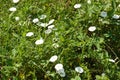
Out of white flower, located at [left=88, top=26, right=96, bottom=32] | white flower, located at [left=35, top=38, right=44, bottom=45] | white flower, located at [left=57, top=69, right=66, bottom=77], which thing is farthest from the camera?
white flower, located at [left=88, top=26, right=96, bottom=32]

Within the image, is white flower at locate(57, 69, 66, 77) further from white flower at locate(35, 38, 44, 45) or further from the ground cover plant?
white flower at locate(35, 38, 44, 45)

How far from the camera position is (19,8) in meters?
3.97

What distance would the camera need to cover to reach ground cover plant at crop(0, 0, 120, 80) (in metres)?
3.07

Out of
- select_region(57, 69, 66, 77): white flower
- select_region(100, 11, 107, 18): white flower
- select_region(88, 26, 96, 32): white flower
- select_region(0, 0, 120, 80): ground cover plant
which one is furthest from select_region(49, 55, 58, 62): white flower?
select_region(100, 11, 107, 18): white flower

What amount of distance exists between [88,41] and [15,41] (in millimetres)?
681

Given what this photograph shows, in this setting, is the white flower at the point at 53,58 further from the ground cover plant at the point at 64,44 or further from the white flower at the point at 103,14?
the white flower at the point at 103,14

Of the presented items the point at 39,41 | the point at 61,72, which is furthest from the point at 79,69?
the point at 39,41

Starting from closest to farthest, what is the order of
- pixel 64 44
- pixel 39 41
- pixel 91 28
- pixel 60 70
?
pixel 60 70
pixel 64 44
pixel 39 41
pixel 91 28

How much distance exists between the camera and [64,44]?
3156 mm

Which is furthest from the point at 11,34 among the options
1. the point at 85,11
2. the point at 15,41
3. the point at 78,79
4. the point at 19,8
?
the point at 78,79

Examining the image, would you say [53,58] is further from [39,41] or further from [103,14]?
[103,14]

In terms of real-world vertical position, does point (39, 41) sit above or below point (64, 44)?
above

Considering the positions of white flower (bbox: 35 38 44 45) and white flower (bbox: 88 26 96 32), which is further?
white flower (bbox: 88 26 96 32)

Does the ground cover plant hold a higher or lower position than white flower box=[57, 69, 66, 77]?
higher
